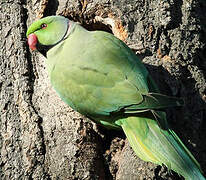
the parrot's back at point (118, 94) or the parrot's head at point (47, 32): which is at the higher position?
the parrot's head at point (47, 32)

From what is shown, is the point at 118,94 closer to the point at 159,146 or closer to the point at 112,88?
the point at 112,88

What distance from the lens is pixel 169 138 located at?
2.35 metres

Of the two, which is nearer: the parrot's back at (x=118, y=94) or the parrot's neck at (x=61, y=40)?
the parrot's back at (x=118, y=94)

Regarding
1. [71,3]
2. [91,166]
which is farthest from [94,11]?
[91,166]

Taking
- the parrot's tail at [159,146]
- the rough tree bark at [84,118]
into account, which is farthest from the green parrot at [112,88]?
the rough tree bark at [84,118]

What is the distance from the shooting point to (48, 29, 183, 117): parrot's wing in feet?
8.00

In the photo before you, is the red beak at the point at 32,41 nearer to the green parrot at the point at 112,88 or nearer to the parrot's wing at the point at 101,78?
the green parrot at the point at 112,88

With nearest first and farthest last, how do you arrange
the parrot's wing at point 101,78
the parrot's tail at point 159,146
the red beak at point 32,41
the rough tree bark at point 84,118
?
1. the parrot's tail at point 159,146
2. the parrot's wing at point 101,78
3. the rough tree bark at point 84,118
4. the red beak at point 32,41

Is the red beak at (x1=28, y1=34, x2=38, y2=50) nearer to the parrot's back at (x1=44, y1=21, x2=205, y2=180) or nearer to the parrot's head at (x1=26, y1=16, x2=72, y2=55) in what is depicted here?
the parrot's head at (x1=26, y1=16, x2=72, y2=55)

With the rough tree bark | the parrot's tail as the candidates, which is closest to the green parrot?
the parrot's tail

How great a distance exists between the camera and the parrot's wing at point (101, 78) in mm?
2439

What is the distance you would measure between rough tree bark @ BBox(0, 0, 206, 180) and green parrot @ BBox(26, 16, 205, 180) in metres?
0.12

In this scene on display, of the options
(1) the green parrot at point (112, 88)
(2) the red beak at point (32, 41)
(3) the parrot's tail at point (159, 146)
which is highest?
(2) the red beak at point (32, 41)

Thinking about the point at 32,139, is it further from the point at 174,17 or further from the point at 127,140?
the point at 174,17
